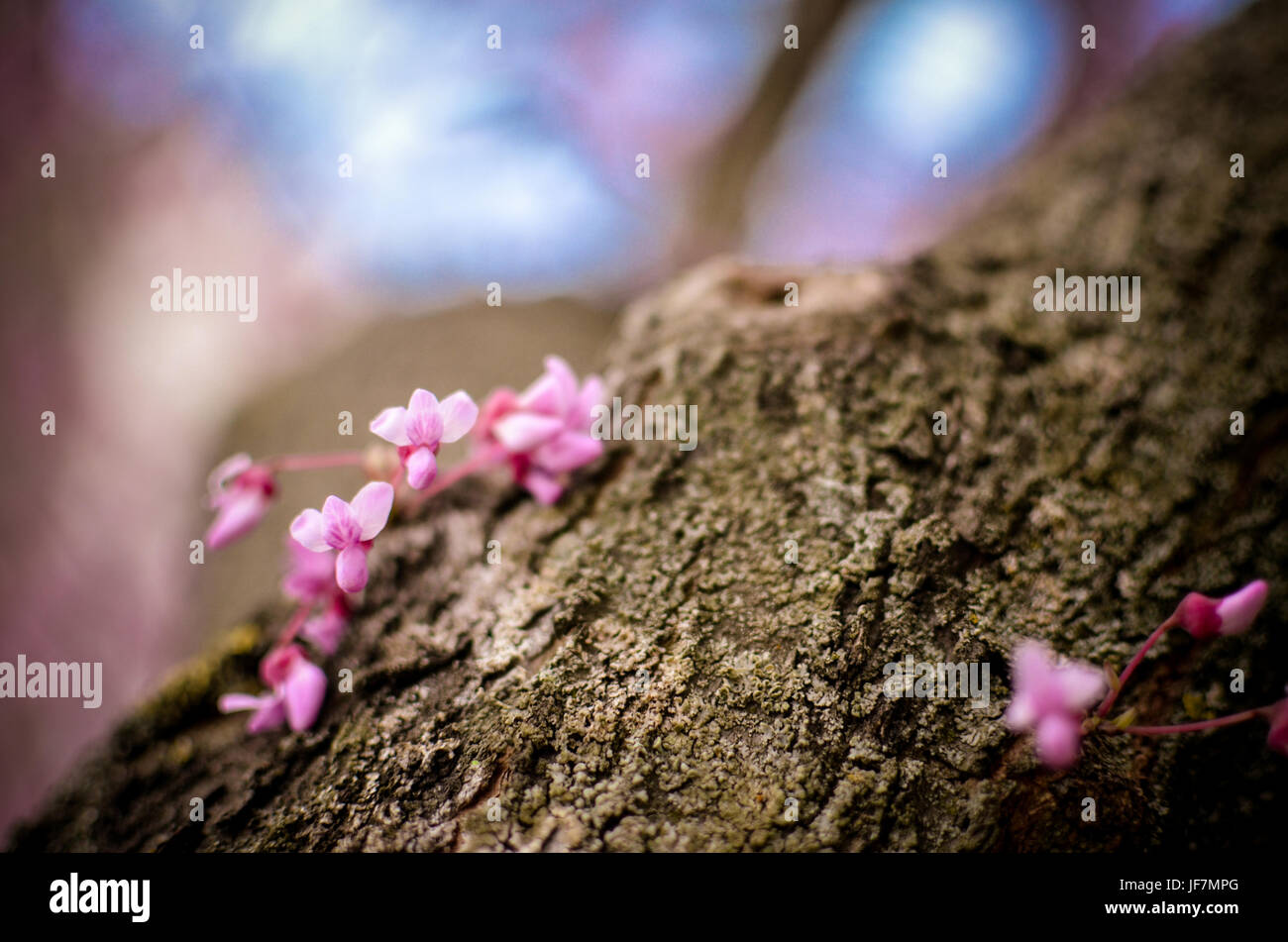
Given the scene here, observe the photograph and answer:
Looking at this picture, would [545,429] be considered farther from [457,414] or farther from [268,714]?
[268,714]

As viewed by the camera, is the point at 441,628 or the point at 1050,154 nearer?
the point at 441,628

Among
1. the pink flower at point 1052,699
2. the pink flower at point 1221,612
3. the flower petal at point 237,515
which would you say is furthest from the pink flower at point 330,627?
the pink flower at point 1221,612

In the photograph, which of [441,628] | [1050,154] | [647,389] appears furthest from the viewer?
[1050,154]

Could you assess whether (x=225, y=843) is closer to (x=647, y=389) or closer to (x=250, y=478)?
(x=250, y=478)

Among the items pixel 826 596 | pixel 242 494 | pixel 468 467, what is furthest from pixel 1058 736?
pixel 242 494
